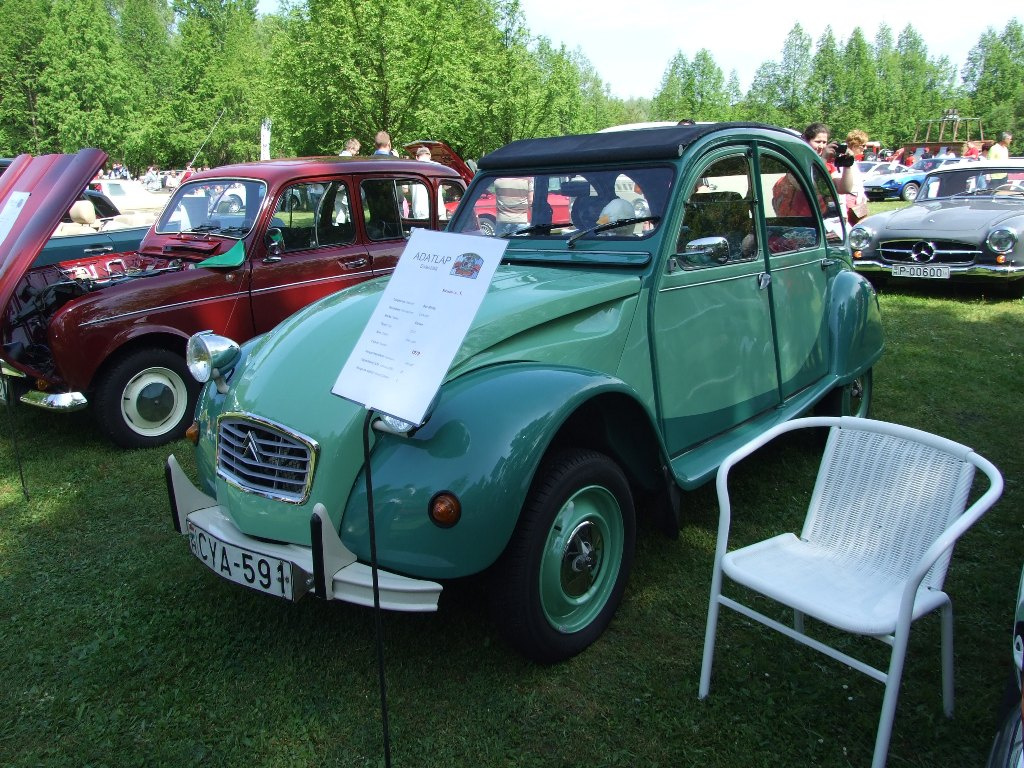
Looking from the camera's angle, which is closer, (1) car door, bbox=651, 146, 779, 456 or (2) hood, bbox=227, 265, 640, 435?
(2) hood, bbox=227, 265, 640, 435

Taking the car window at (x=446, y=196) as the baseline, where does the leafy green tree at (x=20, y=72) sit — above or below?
above

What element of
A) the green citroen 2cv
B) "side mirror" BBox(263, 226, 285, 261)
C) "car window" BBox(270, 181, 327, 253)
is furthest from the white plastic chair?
"car window" BBox(270, 181, 327, 253)

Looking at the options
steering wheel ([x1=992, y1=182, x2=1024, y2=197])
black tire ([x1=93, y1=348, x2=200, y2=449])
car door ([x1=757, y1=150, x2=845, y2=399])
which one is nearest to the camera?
car door ([x1=757, y1=150, x2=845, y2=399])

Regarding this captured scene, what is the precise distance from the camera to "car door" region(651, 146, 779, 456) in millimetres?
3270

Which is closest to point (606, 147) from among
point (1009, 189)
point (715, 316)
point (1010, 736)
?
point (715, 316)

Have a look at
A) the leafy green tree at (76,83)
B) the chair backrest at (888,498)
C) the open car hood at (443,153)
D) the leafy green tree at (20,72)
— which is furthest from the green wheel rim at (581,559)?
the leafy green tree at (20,72)

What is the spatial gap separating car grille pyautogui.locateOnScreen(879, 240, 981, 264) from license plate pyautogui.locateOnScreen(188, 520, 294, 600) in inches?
358

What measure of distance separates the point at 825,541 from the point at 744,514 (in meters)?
1.28

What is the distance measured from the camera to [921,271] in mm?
8977

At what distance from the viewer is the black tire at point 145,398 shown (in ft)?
16.0

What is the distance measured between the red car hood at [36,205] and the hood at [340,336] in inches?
72.1

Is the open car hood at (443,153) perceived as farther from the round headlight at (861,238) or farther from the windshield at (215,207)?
the round headlight at (861,238)

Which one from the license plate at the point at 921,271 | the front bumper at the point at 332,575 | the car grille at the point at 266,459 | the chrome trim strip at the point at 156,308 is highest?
the chrome trim strip at the point at 156,308

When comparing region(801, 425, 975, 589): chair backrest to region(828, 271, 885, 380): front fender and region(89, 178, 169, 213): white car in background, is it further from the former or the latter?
region(89, 178, 169, 213): white car in background
